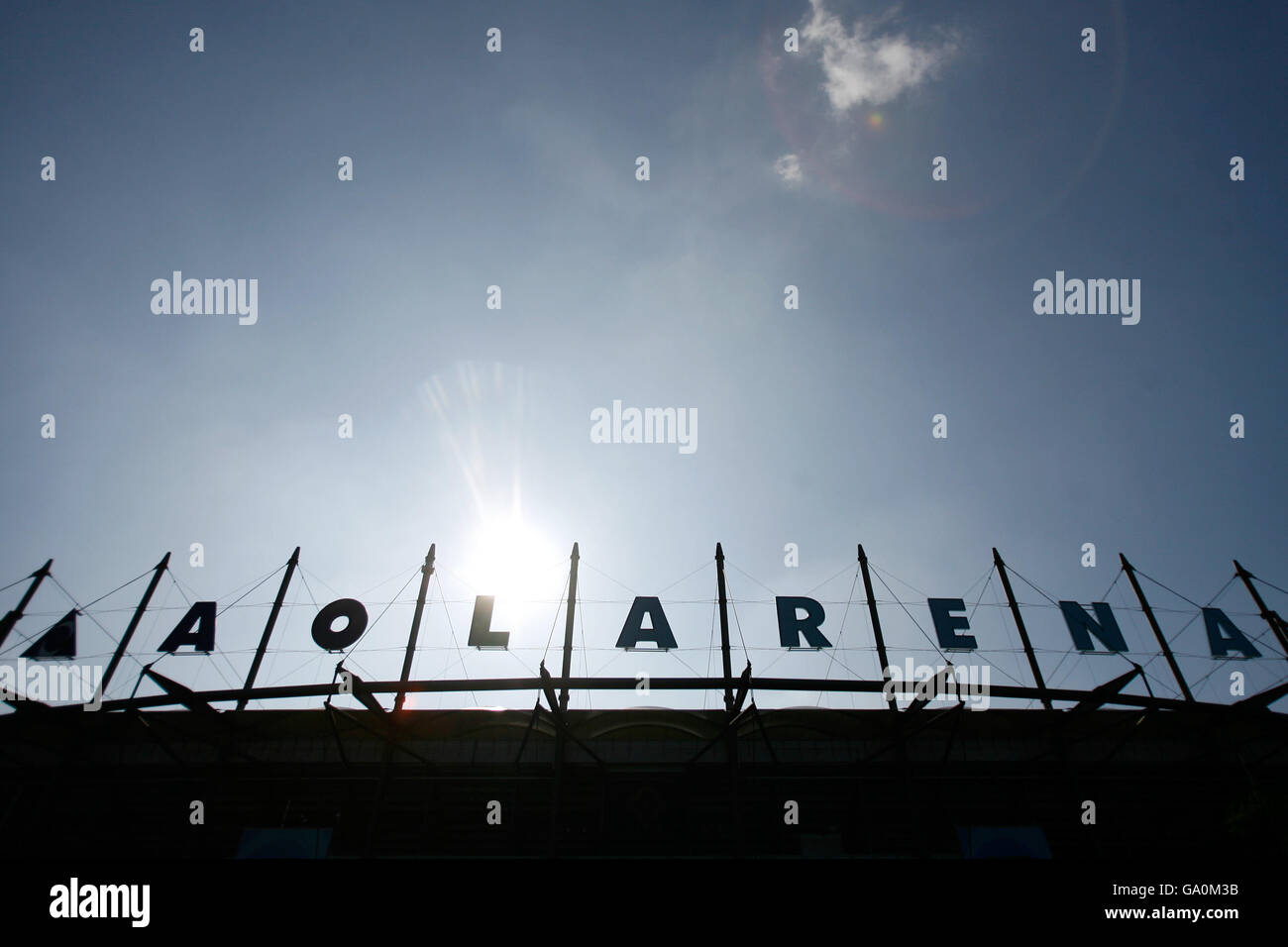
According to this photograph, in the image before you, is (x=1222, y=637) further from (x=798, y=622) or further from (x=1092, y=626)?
(x=798, y=622)

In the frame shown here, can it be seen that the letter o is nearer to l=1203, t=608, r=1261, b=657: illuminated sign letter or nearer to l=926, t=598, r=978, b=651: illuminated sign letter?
l=926, t=598, r=978, b=651: illuminated sign letter

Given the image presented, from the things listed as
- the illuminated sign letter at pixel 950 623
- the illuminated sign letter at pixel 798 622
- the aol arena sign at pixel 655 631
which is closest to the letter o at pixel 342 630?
the aol arena sign at pixel 655 631

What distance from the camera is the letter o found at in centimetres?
2145

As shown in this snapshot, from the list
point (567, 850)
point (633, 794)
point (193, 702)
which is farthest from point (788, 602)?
point (193, 702)

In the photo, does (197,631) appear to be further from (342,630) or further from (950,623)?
(950,623)

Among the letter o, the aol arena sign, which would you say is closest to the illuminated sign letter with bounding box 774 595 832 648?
the aol arena sign

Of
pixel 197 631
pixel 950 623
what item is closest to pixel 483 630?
pixel 197 631

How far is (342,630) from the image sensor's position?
2170 cm

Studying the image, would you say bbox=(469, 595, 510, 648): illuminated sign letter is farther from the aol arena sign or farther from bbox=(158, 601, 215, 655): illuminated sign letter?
bbox=(158, 601, 215, 655): illuminated sign letter

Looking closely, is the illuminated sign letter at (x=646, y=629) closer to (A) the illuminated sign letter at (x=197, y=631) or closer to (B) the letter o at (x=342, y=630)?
(B) the letter o at (x=342, y=630)

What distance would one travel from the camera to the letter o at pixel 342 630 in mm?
21453

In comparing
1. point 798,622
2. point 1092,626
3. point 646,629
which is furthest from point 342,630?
point 1092,626
